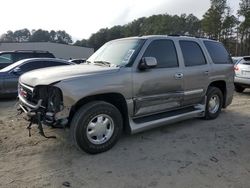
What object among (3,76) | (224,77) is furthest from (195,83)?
(3,76)

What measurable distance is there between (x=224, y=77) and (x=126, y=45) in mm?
2994

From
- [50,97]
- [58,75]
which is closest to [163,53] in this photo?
[58,75]

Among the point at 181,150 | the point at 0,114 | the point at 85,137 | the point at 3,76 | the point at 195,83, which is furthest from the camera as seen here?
the point at 3,76

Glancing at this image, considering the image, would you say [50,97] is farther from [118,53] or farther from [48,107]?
[118,53]

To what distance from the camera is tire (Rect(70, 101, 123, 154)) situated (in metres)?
4.68

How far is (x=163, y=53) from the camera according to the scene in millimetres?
5977

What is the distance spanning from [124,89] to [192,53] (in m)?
2.30

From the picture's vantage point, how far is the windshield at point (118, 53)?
548 cm

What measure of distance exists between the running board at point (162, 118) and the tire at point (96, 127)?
0.35 meters

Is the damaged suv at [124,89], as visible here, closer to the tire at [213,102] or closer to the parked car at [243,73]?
the tire at [213,102]

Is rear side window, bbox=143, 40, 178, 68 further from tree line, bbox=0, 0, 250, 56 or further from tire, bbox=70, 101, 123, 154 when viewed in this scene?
tree line, bbox=0, 0, 250, 56

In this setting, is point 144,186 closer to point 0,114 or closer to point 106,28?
point 0,114

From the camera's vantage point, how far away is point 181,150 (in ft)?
17.0

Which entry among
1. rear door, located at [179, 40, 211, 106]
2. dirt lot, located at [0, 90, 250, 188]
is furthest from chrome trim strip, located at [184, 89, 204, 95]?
dirt lot, located at [0, 90, 250, 188]
